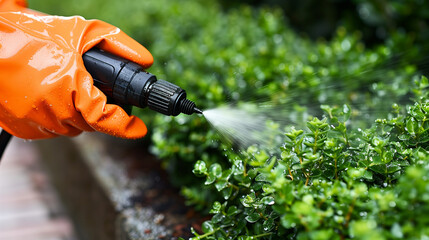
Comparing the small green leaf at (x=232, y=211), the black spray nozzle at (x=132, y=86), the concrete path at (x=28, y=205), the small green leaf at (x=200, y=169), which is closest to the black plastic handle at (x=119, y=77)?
the black spray nozzle at (x=132, y=86)

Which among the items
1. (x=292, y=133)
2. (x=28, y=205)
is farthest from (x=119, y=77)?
(x=28, y=205)

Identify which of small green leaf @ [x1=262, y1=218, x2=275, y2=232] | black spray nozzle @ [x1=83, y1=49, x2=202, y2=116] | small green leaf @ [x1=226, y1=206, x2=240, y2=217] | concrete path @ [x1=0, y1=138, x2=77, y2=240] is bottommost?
concrete path @ [x1=0, y1=138, x2=77, y2=240]

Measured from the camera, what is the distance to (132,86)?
1300 millimetres

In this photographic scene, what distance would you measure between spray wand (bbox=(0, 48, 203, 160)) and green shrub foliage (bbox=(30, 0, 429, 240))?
219 mm

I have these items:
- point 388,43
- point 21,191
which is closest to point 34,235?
point 21,191

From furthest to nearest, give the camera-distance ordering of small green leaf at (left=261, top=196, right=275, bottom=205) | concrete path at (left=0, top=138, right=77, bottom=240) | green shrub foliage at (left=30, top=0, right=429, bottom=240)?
A: concrete path at (left=0, top=138, right=77, bottom=240), small green leaf at (left=261, top=196, right=275, bottom=205), green shrub foliage at (left=30, top=0, right=429, bottom=240)

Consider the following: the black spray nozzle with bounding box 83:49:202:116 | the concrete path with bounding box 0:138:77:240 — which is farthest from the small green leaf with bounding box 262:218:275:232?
the concrete path with bounding box 0:138:77:240

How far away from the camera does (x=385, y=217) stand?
994 millimetres

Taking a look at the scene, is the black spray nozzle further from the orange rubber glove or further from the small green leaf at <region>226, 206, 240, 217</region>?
the small green leaf at <region>226, 206, 240, 217</region>

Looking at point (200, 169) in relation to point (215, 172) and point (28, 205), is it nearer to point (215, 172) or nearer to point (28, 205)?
point (215, 172)

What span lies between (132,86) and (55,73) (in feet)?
0.76

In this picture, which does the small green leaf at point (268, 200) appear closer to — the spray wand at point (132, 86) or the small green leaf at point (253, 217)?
the small green leaf at point (253, 217)

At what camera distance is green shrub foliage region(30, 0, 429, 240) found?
1042mm

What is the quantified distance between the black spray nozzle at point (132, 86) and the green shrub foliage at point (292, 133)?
0.71ft
